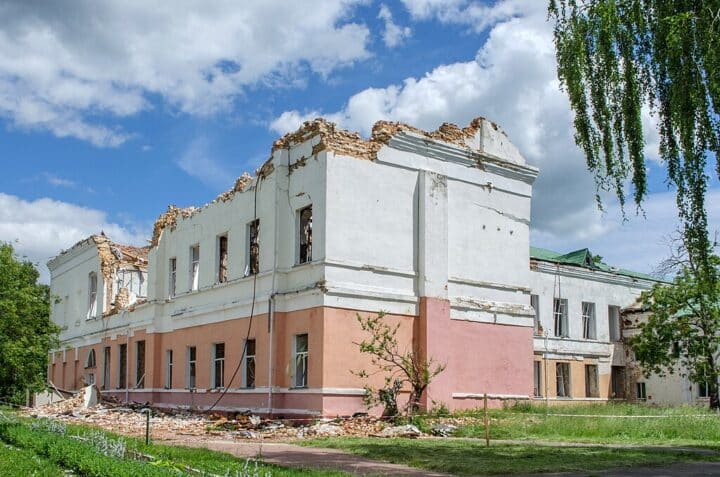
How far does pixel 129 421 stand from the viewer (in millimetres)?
24812

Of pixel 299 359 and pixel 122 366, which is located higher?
pixel 299 359

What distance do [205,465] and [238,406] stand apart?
43.3ft

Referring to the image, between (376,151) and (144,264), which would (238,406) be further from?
(144,264)

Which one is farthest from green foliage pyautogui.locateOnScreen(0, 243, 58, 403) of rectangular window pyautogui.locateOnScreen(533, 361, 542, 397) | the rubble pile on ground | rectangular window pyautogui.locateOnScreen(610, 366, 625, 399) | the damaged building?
rectangular window pyautogui.locateOnScreen(610, 366, 625, 399)

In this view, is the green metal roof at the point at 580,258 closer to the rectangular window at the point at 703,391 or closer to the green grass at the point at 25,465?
the rectangular window at the point at 703,391

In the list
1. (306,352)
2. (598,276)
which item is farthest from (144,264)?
(598,276)

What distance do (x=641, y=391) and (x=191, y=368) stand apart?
21462 millimetres

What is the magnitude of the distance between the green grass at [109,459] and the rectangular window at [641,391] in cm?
2773

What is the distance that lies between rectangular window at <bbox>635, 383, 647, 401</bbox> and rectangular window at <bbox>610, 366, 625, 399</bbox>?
2.10ft

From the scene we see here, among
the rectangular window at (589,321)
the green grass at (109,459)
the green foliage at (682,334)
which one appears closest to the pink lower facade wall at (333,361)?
the green grass at (109,459)

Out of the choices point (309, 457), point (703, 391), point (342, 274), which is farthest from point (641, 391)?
point (309, 457)

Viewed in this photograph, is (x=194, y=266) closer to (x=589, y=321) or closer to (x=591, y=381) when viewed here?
(x=589, y=321)

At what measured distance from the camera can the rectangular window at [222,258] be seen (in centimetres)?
2809

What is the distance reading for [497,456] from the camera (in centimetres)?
1487
